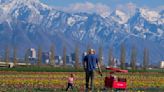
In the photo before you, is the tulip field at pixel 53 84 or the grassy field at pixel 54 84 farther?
the tulip field at pixel 53 84

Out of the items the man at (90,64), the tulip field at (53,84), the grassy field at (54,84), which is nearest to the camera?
the man at (90,64)

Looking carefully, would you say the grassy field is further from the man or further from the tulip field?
the man

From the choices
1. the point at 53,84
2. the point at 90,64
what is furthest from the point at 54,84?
the point at 90,64

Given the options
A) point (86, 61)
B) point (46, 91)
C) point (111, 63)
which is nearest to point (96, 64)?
point (86, 61)

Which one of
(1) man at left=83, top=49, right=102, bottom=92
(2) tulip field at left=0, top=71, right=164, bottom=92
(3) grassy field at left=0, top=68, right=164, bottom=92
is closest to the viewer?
(1) man at left=83, top=49, right=102, bottom=92

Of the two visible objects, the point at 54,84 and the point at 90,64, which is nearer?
the point at 90,64

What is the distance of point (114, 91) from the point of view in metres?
35.4

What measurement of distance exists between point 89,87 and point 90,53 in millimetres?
2059

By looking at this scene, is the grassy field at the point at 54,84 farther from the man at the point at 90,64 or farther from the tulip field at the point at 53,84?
the man at the point at 90,64

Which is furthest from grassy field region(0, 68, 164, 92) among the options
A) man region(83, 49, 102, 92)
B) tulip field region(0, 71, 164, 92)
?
man region(83, 49, 102, 92)

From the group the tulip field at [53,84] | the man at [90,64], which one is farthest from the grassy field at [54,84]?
the man at [90,64]

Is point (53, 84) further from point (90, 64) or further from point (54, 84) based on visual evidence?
point (90, 64)

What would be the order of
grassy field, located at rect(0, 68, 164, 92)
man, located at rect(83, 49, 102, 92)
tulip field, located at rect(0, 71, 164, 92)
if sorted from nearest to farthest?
1. man, located at rect(83, 49, 102, 92)
2. grassy field, located at rect(0, 68, 164, 92)
3. tulip field, located at rect(0, 71, 164, 92)

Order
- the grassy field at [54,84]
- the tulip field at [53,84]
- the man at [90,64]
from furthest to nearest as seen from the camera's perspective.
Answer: the tulip field at [53,84], the grassy field at [54,84], the man at [90,64]
